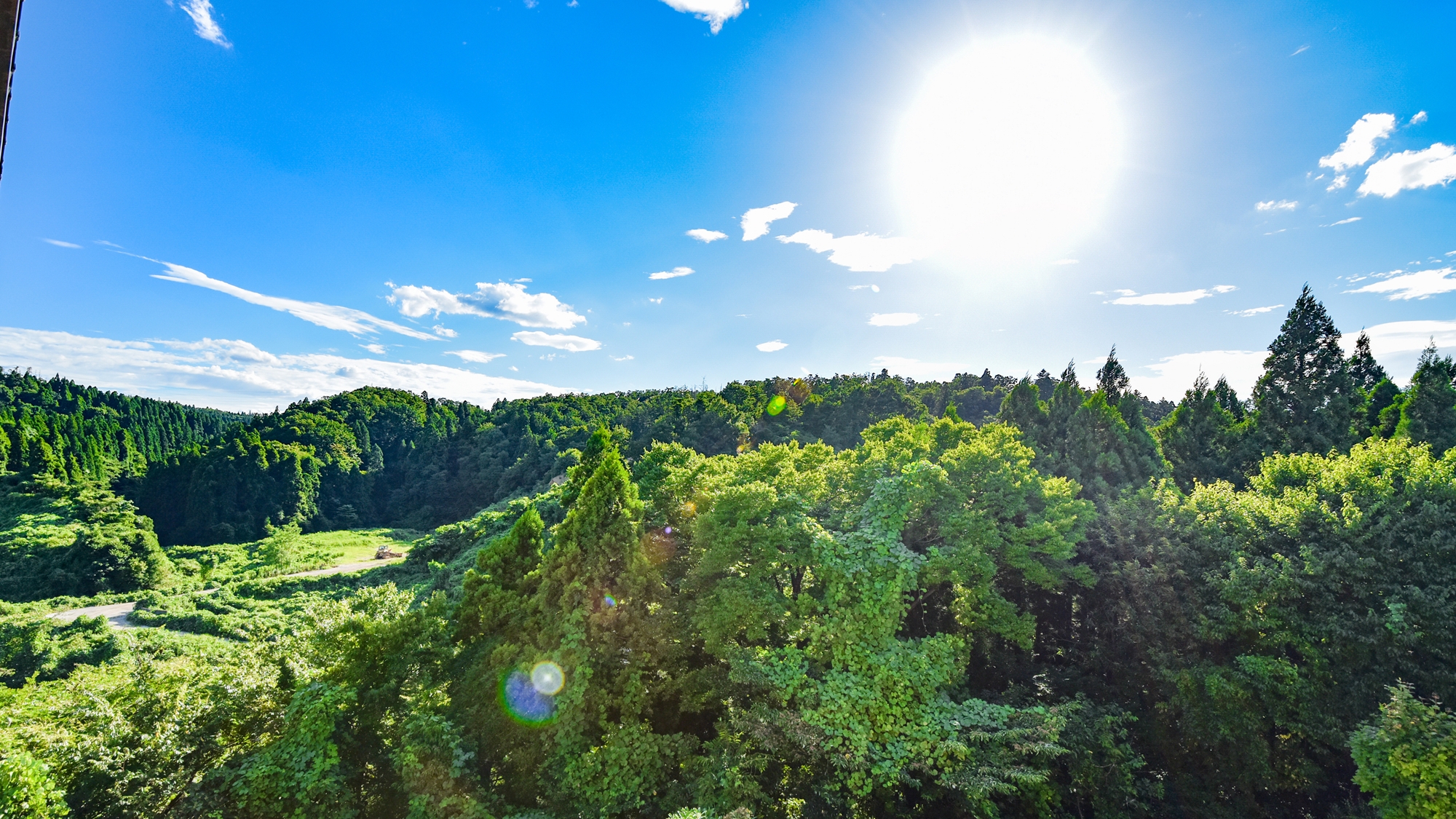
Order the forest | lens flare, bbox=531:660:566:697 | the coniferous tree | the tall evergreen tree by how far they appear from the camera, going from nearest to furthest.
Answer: the forest, lens flare, bbox=531:660:566:697, the coniferous tree, the tall evergreen tree

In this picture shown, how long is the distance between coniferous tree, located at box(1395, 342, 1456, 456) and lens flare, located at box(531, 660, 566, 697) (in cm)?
3673

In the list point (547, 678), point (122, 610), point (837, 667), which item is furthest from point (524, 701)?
point (122, 610)

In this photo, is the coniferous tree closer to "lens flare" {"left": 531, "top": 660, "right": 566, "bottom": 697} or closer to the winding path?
"lens flare" {"left": 531, "top": 660, "right": 566, "bottom": 697}

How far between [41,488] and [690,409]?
69.0 meters

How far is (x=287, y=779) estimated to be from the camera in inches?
354

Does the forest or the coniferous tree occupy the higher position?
the coniferous tree

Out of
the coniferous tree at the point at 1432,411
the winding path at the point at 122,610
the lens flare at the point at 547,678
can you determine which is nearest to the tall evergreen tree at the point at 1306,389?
the coniferous tree at the point at 1432,411

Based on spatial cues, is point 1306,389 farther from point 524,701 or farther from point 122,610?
point 122,610

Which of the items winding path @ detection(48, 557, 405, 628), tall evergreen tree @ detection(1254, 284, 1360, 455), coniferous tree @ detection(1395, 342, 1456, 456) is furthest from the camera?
tall evergreen tree @ detection(1254, 284, 1360, 455)

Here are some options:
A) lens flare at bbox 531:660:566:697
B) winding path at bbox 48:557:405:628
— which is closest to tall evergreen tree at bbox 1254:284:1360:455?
lens flare at bbox 531:660:566:697

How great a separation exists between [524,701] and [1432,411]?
3997cm

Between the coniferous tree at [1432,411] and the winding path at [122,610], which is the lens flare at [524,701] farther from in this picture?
the coniferous tree at [1432,411]

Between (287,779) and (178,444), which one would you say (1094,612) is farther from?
(178,444)

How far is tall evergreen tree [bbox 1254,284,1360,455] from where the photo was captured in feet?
98.1
